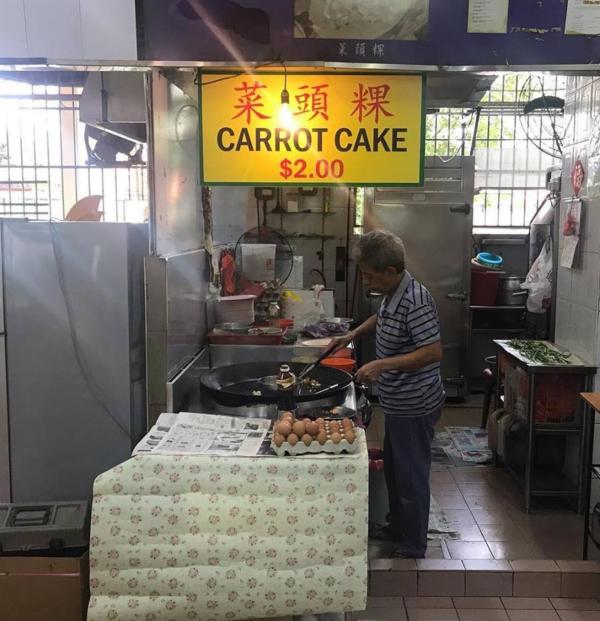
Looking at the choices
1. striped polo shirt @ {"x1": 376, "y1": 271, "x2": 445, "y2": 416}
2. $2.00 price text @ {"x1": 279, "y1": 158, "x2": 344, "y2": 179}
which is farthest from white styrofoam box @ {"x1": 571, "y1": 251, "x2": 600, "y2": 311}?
$2.00 price text @ {"x1": 279, "y1": 158, "x2": 344, "y2": 179}

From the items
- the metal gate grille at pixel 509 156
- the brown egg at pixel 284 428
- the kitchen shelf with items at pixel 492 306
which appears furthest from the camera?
the metal gate grille at pixel 509 156

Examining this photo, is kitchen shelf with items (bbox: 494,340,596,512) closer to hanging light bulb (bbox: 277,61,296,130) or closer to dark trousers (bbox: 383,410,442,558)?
dark trousers (bbox: 383,410,442,558)

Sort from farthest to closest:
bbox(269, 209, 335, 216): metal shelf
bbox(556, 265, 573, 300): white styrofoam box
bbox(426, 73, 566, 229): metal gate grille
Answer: bbox(426, 73, 566, 229): metal gate grille < bbox(269, 209, 335, 216): metal shelf < bbox(556, 265, 573, 300): white styrofoam box

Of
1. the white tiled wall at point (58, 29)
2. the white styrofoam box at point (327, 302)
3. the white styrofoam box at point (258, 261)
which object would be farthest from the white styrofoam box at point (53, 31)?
the white styrofoam box at point (327, 302)

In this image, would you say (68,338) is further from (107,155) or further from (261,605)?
(107,155)

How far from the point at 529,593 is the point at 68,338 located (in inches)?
106

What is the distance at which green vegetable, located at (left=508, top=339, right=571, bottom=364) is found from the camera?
168 inches

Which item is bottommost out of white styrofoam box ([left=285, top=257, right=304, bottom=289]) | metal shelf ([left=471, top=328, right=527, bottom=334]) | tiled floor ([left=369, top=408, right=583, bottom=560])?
tiled floor ([left=369, top=408, right=583, bottom=560])

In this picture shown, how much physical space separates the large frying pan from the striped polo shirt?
251mm

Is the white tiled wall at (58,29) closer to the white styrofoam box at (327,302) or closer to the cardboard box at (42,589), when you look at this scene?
the cardboard box at (42,589)

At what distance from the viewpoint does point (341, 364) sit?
386 cm

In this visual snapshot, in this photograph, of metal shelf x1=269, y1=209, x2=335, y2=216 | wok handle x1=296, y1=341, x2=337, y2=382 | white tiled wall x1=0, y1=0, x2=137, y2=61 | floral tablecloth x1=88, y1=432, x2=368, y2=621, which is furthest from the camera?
metal shelf x1=269, y1=209, x2=335, y2=216

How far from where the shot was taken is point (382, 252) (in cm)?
338

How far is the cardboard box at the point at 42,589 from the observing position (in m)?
2.77
